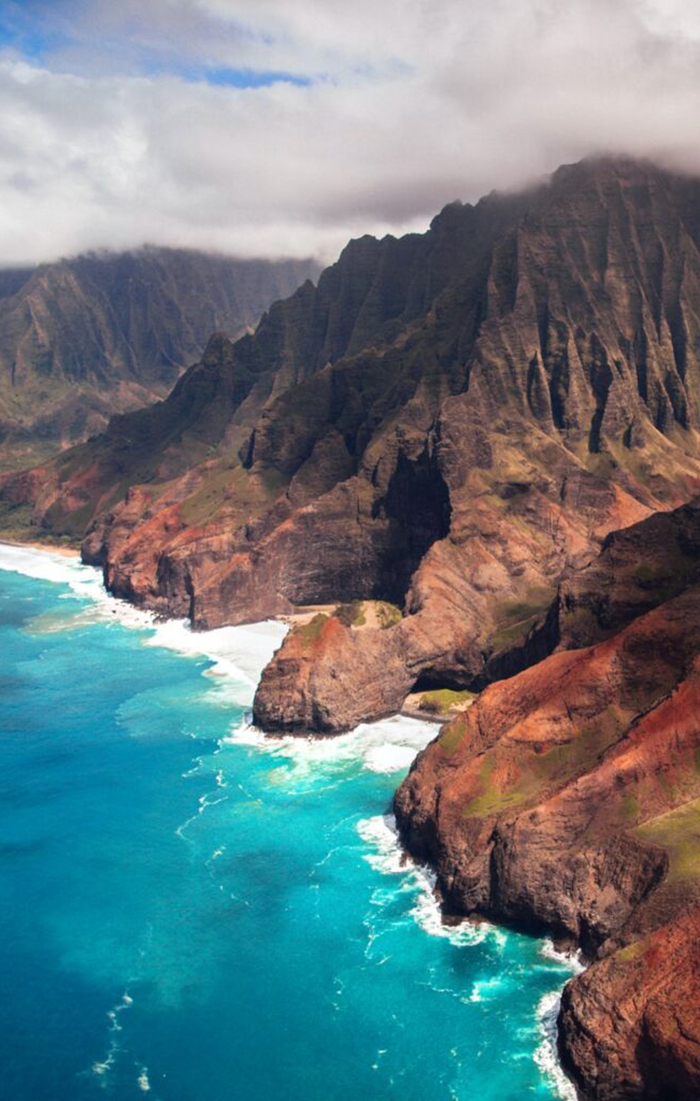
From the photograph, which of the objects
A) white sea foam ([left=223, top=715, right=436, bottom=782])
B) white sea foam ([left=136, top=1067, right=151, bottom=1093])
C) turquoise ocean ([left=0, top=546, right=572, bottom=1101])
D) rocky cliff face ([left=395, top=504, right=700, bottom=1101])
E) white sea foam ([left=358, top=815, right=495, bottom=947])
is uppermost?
rocky cliff face ([left=395, top=504, right=700, bottom=1101])

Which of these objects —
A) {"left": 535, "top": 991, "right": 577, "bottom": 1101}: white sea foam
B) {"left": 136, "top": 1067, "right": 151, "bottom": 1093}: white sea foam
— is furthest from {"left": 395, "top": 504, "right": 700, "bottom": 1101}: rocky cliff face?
{"left": 136, "top": 1067, "right": 151, "bottom": 1093}: white sea foam

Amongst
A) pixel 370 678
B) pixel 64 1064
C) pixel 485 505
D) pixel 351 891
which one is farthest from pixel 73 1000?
pixel 485 505

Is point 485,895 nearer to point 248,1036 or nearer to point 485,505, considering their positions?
point 248,1036

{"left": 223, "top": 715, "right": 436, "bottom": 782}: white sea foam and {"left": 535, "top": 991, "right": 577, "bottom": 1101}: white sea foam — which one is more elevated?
{"left": 223, "top": 715, "right": 436, "bottom": 782}: white sea foam

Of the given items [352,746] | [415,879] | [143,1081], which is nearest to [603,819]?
[415,879]

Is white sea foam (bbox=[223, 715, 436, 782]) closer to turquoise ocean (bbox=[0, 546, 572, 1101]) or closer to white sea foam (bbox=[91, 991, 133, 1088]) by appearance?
turquoise ocean (bbox=[0, 546, 572, 1101])
